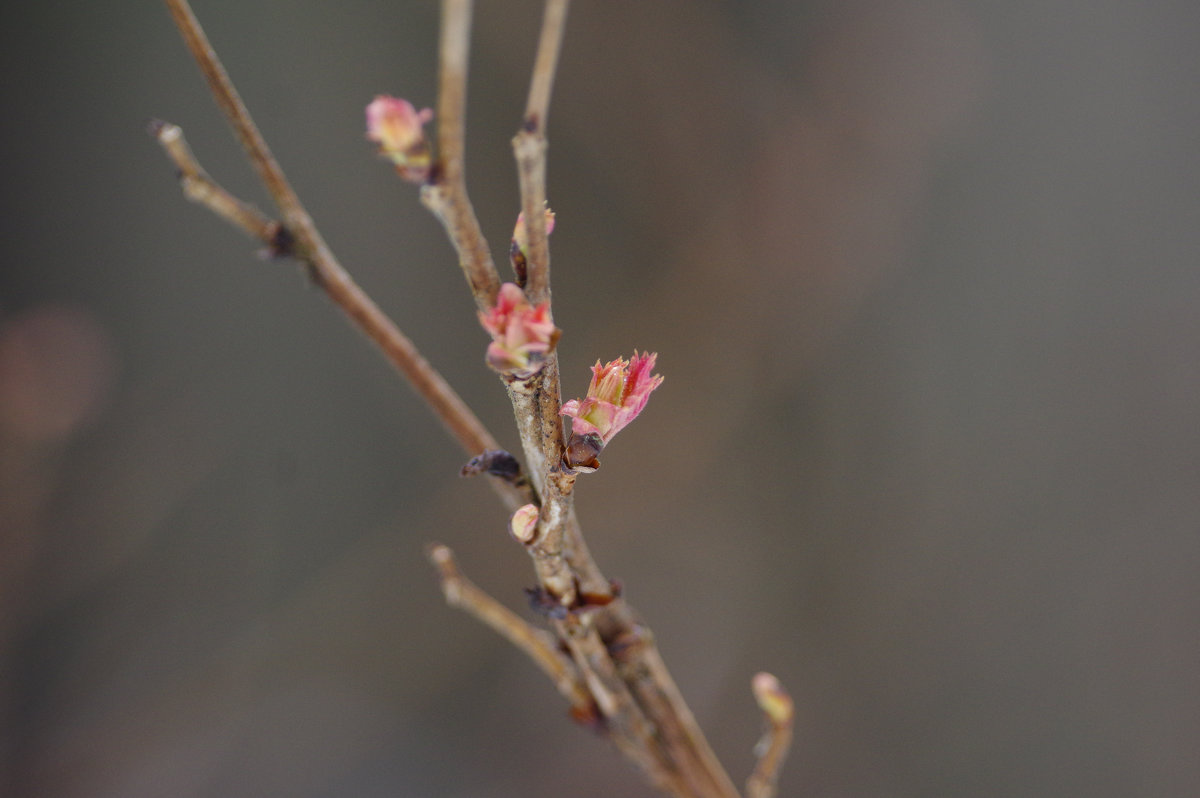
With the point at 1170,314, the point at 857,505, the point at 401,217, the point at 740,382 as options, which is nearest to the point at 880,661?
the point at 857,505

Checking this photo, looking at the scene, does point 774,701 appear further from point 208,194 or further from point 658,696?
point 208,194

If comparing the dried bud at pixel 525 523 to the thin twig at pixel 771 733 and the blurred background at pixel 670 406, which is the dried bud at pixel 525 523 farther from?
the blurred background at pixel 670 406

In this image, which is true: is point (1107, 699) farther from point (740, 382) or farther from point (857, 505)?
point (740, 382)

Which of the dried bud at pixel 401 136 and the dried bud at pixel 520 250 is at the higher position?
the dried bud at pixel 401 136

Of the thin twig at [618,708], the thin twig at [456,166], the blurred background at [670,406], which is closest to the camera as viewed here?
the thin twig at [456,166]

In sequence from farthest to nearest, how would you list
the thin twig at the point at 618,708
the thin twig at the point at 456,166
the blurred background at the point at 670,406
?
the blurred background at the point at 670,406, the thin twig at the point at 618,708, the thin twig at the point at 456,166

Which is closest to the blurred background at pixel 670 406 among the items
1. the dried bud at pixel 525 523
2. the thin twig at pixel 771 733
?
the thin twig at pixel 771 733

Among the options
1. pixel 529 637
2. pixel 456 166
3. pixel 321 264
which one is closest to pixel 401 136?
pixel 456 166
